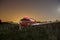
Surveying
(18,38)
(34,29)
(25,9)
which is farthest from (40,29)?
(25,9)

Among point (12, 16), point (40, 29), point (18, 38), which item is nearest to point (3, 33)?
point (18, 38)

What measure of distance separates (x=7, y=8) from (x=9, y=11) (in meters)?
0.05

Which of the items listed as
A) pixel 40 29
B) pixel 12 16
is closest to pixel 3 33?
pixel 40 29

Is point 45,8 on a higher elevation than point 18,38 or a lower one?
higher

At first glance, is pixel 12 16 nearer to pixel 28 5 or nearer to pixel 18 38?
pixel 28 5

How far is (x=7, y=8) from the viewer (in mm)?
1540

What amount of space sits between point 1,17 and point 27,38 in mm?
966

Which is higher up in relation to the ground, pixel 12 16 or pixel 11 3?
pixel 11 3

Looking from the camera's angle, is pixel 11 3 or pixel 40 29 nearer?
pixel 40 29

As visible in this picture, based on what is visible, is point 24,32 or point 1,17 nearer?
point 24,32

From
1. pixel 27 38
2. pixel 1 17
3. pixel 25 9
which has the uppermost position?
pixel 25 9

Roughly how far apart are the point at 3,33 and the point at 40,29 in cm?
A: 24

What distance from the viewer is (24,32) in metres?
0.68

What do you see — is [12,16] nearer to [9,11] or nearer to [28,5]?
[9,11]
